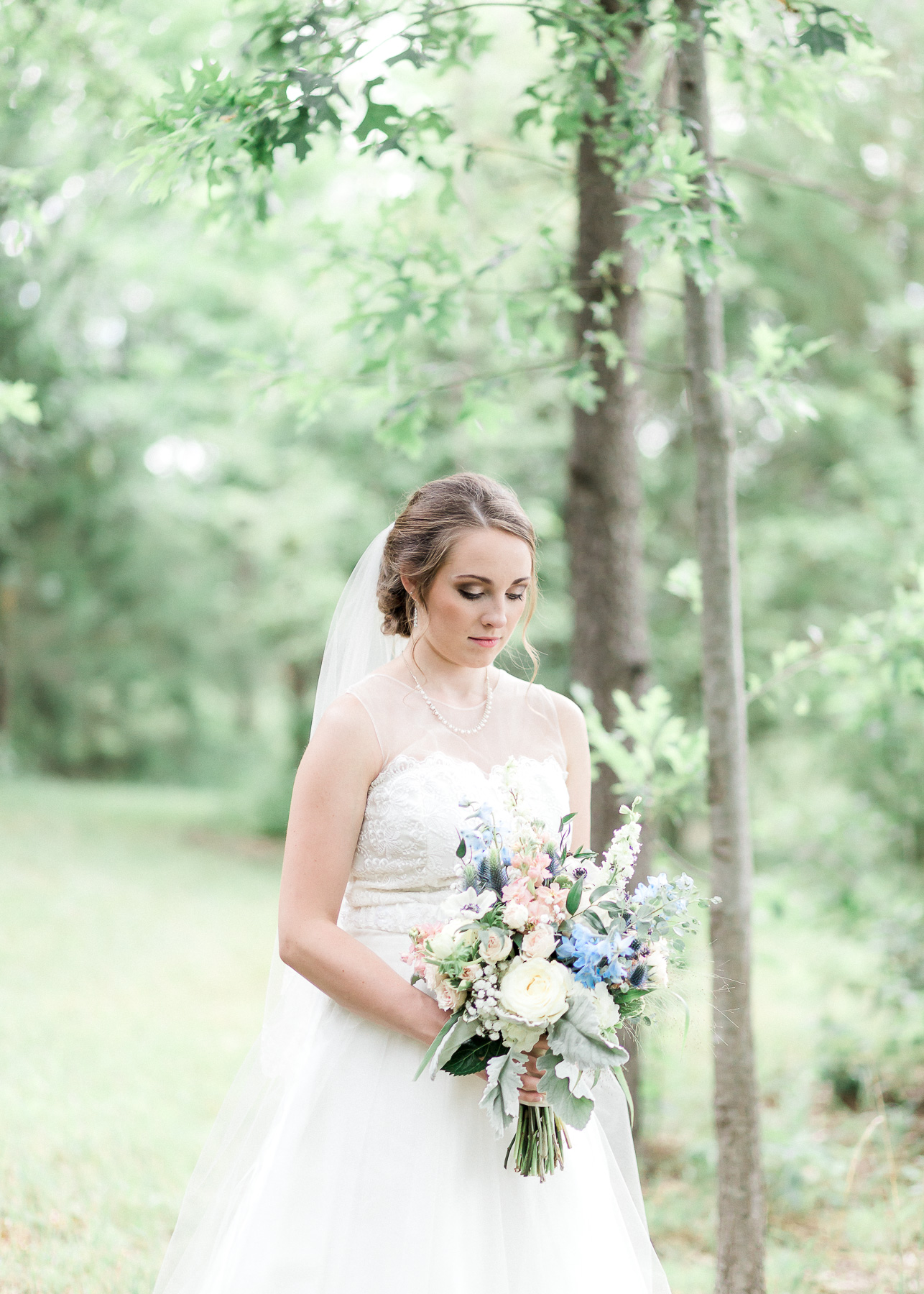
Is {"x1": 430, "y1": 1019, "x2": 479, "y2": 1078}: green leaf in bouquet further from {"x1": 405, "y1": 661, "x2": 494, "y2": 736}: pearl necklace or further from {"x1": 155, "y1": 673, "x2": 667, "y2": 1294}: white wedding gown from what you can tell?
{"x1": 405, "y1": 661, "x2": 494, "y2": 736}: pearl necklace

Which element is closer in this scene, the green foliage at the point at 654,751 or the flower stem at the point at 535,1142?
the flower stem at the point at 535,1142

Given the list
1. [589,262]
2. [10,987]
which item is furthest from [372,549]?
[10,987]

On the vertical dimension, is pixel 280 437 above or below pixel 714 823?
above

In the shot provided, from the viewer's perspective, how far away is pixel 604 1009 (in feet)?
6.40

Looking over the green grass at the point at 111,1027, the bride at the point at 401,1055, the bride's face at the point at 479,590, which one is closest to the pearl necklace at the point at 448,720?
the bride at the point at 401,1055

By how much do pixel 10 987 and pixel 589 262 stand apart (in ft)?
19.2

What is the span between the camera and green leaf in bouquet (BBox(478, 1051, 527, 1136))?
1958mm

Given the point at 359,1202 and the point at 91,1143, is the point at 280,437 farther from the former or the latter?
the point at 359,1202

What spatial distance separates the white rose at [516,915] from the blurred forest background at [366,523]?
506mm

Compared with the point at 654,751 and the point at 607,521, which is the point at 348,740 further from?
the point at 607,521

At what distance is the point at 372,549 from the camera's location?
293 centimetres

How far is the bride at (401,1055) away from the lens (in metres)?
2.20

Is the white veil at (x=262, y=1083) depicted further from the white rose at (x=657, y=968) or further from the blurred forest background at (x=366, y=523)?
the white rose at (x=657, y=968)

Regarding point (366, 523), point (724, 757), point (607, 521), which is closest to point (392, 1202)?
point (724, 757)
